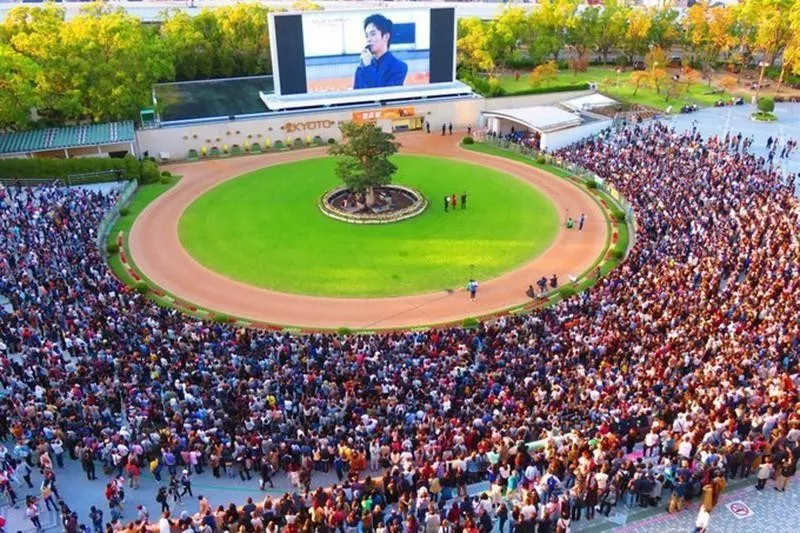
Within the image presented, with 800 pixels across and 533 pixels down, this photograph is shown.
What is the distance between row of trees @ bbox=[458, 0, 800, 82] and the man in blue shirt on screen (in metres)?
18.6

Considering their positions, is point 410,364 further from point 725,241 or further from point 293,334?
point 725,241

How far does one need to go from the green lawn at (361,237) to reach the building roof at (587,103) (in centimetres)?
1518

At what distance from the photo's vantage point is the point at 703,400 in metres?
21.8

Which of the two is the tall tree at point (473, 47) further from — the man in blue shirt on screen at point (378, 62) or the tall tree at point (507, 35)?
the man in blue shirt on screen at point (378, 62)

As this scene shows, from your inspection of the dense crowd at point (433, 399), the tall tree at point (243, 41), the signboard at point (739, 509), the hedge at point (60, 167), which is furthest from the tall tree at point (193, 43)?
the signboard at point (739, 509)

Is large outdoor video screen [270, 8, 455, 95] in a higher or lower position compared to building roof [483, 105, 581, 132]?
higher

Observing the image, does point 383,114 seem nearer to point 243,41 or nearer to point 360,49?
point 360,49

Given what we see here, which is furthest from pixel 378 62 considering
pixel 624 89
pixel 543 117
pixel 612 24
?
pixel 612 24

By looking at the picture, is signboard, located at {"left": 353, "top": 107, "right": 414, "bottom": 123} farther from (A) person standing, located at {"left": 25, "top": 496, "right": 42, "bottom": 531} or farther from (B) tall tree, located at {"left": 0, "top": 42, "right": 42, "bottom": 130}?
(A) person standing, located at {"left": 25, "top": 496, "right": 42, "bottom": 531}

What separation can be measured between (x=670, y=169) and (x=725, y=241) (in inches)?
520

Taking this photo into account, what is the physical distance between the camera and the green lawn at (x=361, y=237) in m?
37.4

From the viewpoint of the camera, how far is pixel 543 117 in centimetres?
5794

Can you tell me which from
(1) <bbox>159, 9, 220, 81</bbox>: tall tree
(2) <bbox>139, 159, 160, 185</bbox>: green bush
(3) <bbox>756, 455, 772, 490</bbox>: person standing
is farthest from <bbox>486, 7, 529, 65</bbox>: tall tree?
(3) <bbox>756, 455, 772, 490</bbox>: person standing

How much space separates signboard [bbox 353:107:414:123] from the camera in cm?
6122
